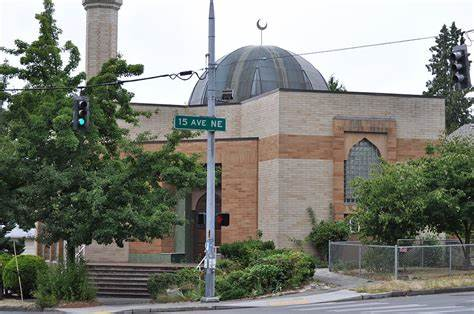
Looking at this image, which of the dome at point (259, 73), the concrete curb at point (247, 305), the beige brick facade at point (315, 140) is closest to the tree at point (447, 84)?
the dome at point (259, 73)

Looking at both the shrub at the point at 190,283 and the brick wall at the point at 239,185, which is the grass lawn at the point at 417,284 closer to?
the shrub at the point at 190,283

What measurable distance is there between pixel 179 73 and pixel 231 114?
16338 mm

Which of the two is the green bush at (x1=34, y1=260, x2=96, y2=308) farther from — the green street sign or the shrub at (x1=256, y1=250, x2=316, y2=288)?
the green street sign

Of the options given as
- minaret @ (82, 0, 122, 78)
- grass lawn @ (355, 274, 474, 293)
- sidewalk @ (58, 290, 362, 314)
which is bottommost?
sidewalk @ (58, 290, 362, 314)

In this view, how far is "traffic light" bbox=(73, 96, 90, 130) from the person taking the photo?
22359 mm

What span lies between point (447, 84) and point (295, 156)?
40.5 meters

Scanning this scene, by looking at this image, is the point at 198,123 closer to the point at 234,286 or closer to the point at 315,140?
the point at 234,286

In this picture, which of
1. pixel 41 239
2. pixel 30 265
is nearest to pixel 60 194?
pixel 41 239

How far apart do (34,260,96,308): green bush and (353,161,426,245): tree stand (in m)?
10.4

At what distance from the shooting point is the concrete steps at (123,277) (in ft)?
109

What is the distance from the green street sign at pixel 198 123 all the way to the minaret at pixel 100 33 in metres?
19.6

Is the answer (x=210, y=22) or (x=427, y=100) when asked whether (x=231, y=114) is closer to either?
(x=427, y=100)

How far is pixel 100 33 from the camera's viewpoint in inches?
1764

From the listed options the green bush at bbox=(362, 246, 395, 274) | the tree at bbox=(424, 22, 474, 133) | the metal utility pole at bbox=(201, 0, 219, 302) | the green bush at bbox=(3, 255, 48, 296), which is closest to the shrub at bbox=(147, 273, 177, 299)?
the metal utility pole at bbox=(201, 0, 219, 302)
